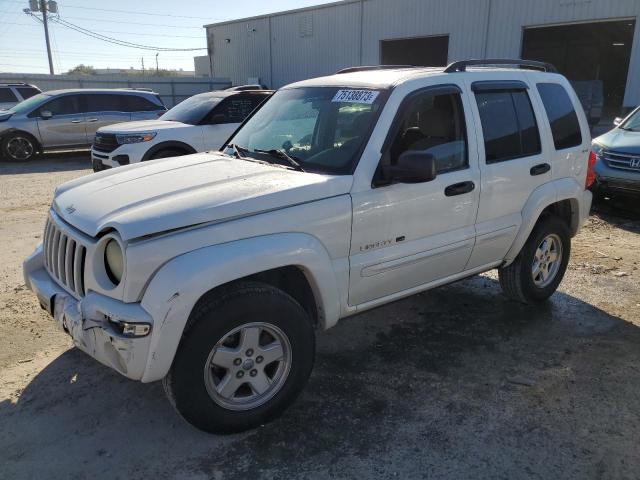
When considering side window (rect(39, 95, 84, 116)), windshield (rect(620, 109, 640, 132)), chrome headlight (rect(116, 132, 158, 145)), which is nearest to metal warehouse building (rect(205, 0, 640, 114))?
windshield (rect(620, 109, 640, 132))

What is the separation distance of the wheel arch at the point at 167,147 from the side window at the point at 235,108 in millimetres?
799

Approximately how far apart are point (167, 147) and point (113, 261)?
20.5ft

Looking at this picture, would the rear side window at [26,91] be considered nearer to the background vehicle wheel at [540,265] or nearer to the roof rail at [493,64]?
the roof rail at [493,64]

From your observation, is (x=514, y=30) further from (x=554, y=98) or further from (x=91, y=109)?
(x=554, y=98)

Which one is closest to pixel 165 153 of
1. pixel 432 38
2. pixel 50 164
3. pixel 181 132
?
pixel 181 132

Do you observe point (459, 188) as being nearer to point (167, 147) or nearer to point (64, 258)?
point (64, 258)

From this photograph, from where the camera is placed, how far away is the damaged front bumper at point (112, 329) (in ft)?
8.20

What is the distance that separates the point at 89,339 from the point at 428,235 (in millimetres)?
2151

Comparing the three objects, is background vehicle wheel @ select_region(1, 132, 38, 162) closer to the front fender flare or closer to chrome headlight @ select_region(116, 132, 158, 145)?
chrome headlight @ select_region(116, 132, 158, 145)

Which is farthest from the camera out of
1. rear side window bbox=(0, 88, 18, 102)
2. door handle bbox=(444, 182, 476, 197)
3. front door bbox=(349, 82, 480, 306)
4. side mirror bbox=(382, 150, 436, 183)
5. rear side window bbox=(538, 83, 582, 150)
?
rear side window bbox=(0, 88, 18, 102)

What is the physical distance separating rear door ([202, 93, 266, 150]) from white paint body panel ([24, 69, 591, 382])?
16.1ft

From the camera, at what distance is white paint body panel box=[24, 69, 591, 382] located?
2.55m

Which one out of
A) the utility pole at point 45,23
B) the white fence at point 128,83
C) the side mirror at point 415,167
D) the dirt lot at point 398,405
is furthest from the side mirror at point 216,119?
the utility pole at point 45,23

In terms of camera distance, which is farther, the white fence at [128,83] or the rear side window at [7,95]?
the white fence at [128,83]
